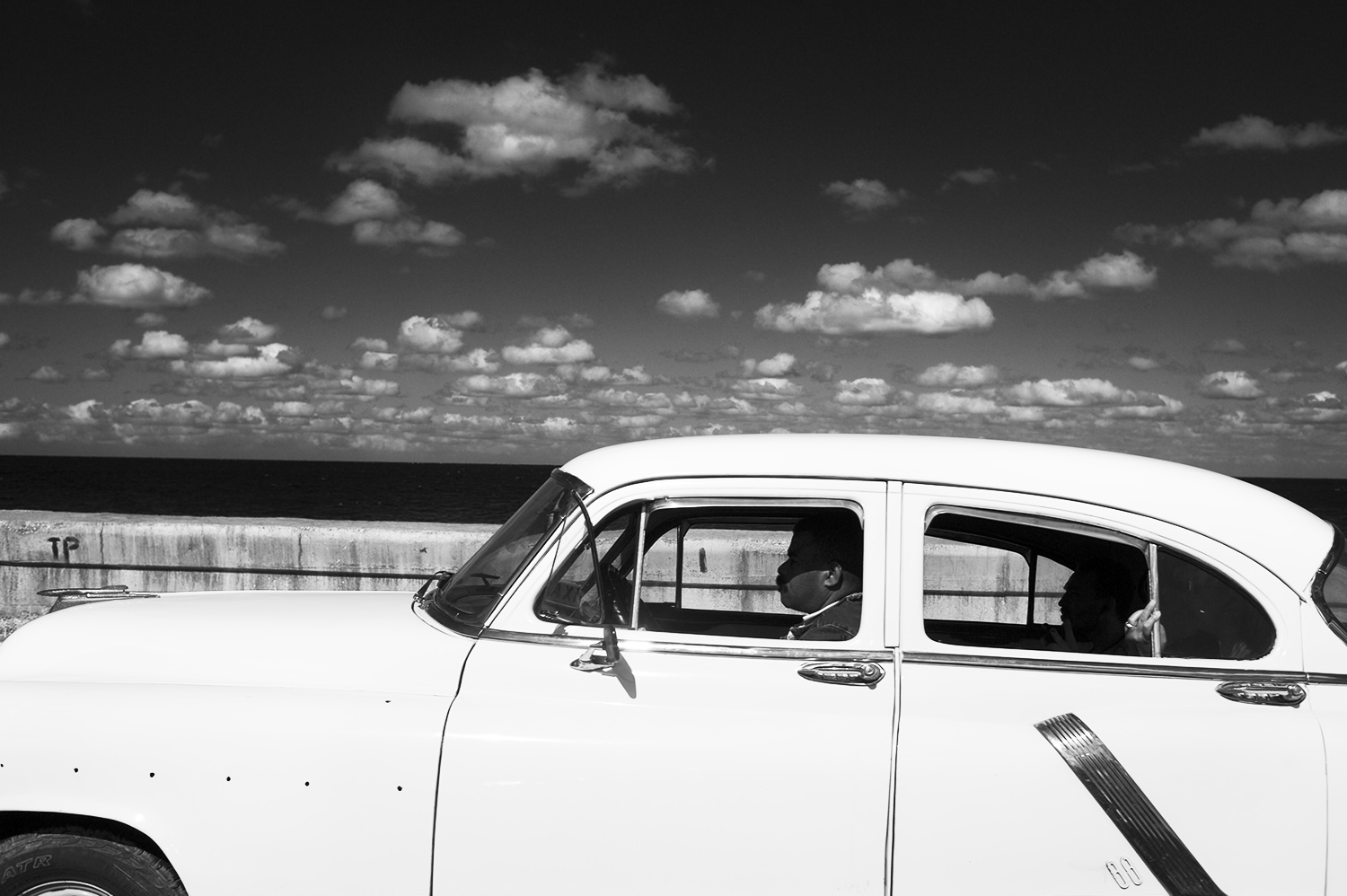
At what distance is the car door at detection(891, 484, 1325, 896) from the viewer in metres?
2.35

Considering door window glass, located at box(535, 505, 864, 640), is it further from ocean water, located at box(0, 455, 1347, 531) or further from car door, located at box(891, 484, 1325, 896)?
ocean water, located at box(0, 455, 1347, 531)

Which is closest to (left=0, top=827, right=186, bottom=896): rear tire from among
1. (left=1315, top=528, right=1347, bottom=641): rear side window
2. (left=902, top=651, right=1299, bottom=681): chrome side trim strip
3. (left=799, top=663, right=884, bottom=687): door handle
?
(left=799, top=663, right=884, bottom=687): door handle

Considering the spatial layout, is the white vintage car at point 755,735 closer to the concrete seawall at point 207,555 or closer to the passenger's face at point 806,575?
the passenger's face at point 806,575

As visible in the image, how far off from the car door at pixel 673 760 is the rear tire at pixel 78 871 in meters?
0.78

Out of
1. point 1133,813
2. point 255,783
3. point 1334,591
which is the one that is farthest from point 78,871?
point 1334,591

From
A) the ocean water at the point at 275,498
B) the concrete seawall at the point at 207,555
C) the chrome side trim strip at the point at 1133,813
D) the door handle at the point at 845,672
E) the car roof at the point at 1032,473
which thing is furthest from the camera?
the ocean water at the point at 275,498

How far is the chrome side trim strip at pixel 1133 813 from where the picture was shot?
234 centimetres

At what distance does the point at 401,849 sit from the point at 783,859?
38.3 inches

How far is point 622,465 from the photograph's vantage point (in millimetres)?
2986

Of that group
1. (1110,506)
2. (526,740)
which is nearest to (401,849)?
(526,740)

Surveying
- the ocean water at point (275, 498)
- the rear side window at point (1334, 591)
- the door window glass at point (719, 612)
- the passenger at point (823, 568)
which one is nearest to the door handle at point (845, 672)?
the door window glass at point (719, 612)

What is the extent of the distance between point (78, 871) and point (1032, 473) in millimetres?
2815

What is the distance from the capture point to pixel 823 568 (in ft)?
10.2

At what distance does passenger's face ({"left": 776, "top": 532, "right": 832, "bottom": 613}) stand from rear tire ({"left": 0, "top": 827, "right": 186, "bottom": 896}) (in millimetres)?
1957
